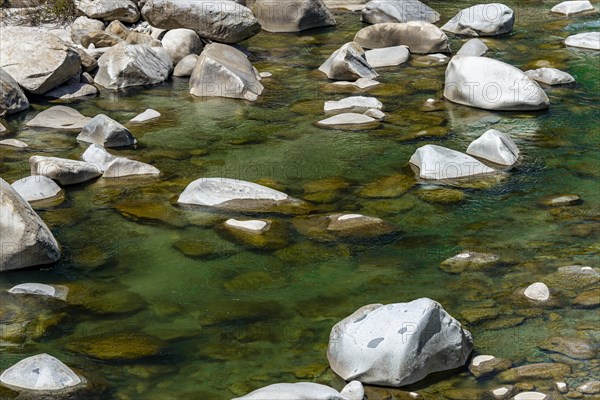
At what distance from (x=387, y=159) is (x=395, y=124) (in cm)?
94

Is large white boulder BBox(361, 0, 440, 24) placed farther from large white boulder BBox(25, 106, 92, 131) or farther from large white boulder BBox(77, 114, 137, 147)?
large white boulder BBox(77, 114, 137, 147)

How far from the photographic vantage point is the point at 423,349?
183 inches

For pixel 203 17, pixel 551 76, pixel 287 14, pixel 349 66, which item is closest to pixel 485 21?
pixel 551 76

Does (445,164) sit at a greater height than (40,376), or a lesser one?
lesser

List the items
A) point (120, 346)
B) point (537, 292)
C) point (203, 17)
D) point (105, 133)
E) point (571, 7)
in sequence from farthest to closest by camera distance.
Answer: point (571, 7), point (203, 17), point (105, 133), point (537, 292), point (120, 346)

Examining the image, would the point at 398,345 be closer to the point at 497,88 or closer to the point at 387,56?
the point at 497,88

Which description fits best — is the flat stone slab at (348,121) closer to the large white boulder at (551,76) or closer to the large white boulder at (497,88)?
the large white boulder at (497,88)

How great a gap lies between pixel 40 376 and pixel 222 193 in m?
2.54

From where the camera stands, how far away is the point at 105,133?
800 centimetres

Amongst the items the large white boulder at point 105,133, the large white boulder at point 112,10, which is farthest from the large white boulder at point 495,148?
the large white boulder at point 112,10

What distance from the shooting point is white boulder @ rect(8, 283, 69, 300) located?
18.0 feet

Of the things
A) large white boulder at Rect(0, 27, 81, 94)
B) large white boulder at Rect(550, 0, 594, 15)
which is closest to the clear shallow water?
large white boulder at Rect(0, 27, 81, 94)

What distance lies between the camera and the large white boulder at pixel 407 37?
1086 centimetres

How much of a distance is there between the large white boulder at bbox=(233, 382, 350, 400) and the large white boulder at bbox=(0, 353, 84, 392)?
89 cm
